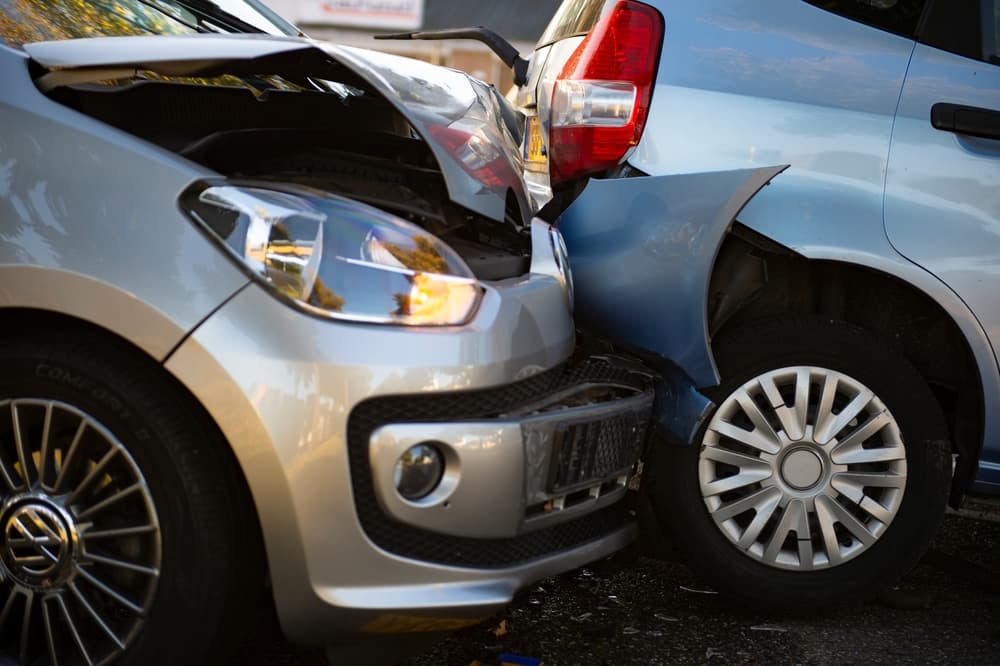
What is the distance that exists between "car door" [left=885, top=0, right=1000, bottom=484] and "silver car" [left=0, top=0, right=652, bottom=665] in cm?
115

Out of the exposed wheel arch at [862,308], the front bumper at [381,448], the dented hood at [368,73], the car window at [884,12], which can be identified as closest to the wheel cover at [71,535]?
the front bumper at [381,448]

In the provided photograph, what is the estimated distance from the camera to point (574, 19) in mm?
3656

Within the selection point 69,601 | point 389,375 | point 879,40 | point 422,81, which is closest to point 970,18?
point 879,40

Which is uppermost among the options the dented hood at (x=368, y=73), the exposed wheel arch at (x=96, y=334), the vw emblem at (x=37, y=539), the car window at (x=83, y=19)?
the car window at (x=83, y=19)

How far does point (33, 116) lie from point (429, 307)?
0.88 m

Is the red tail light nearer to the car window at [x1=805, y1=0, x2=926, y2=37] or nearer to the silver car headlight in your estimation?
the car window at [x1=805, y1=0, x2=926, y2=37]

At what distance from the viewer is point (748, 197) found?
9.42ft

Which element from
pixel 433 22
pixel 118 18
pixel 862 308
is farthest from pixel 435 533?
pixel 433 22

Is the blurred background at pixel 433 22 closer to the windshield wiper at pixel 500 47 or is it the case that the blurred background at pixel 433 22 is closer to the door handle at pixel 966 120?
the windshield wiper at pixel 500 47

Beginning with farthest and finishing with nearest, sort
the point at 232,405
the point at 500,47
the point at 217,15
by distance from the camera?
the point at 500,47, the point at 217,15, the point at 232,405

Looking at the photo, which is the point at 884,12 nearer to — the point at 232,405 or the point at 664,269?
the point at 664,269

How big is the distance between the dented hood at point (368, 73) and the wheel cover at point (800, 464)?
81 centimetres

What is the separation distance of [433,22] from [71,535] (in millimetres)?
17030

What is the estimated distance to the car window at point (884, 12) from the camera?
3205mm
